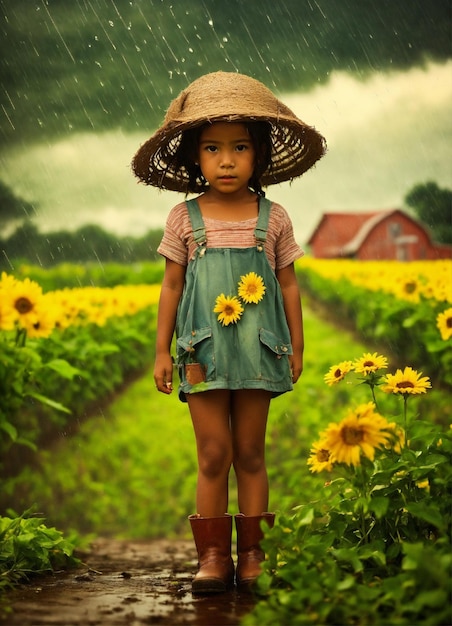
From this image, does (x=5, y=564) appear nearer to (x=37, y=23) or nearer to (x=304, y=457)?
(x=304, y=457)

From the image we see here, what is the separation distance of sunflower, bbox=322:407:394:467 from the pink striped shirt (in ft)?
2.27

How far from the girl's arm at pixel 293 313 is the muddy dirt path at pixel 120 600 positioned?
2.26 feet

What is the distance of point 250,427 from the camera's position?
8.38 ft

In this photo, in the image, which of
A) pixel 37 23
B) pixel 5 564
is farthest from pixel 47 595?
pixel 37 23

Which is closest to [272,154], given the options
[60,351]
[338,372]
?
[338,372]

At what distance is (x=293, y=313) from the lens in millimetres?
2674

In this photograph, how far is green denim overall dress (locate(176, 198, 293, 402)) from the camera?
97.2 inches

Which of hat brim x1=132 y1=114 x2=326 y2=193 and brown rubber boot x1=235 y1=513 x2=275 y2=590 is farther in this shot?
hat brim x1=132 y1=114 x2=326 y2=193

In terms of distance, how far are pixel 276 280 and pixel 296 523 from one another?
748 mm

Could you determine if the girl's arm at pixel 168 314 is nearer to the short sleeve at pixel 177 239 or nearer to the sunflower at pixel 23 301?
the short sleeve at pixel 177 239

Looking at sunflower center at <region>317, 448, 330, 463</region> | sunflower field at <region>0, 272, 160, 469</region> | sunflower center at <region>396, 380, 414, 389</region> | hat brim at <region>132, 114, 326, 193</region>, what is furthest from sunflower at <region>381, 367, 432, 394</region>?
sunflower field at <region>0, 272, 160, 469</region>

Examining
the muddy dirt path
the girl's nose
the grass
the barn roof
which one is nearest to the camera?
the muddy dirt path

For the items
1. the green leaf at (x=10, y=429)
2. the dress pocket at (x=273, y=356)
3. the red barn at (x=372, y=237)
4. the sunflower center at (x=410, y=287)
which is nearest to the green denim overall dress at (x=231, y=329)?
the dress pocket at (x=273, y=356)

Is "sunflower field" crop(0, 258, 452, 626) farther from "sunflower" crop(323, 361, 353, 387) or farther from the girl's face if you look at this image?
the girl's face
